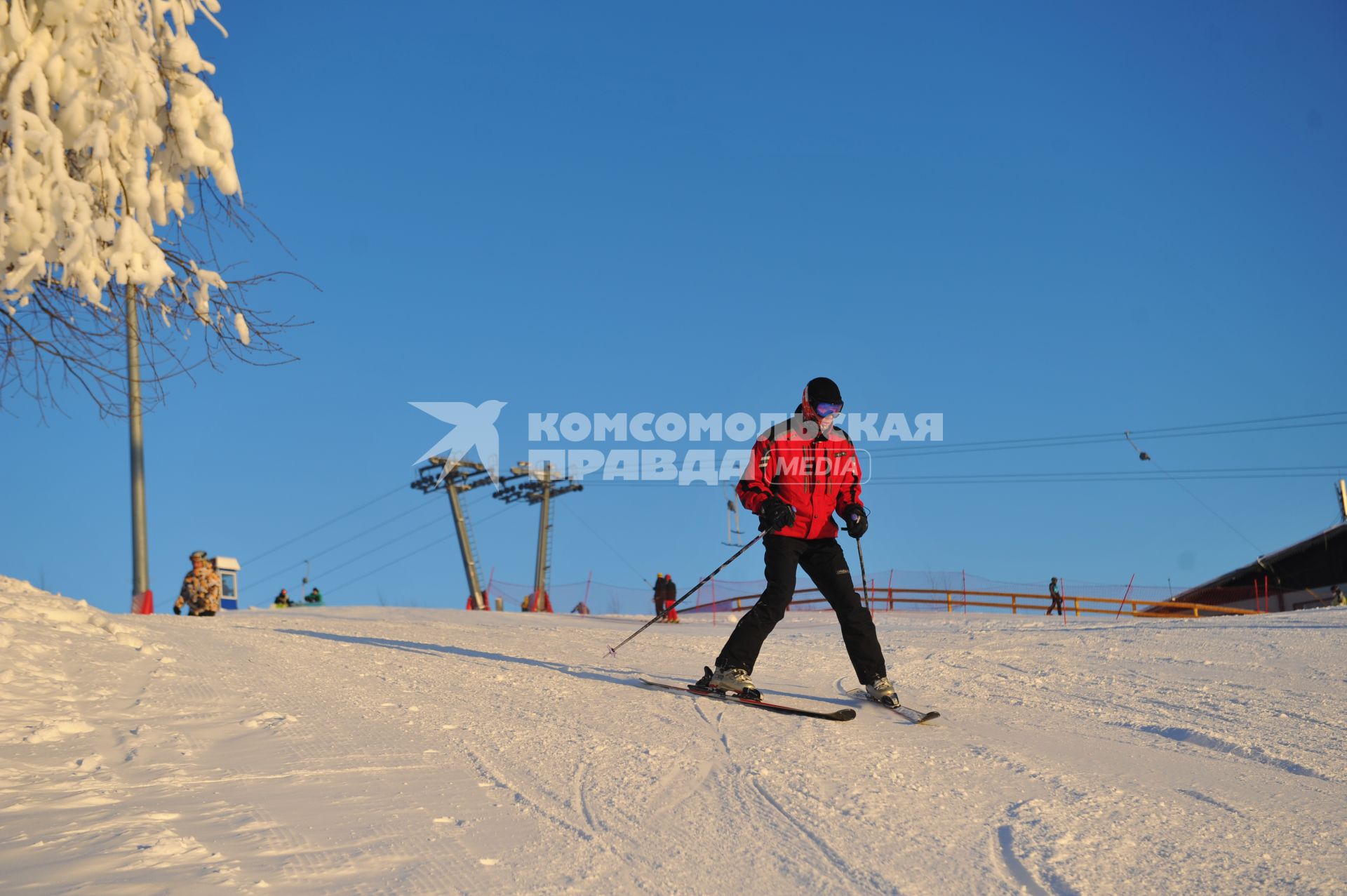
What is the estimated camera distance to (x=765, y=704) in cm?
558

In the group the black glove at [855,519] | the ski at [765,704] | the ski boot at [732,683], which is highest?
the black glove at [855,519]

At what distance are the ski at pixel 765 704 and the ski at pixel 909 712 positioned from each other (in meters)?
0.31

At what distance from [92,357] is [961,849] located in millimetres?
5150

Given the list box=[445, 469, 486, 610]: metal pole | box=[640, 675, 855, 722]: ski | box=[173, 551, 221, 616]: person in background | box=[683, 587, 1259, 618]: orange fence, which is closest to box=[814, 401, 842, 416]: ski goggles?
box=[640, 675, 855, 722]: ski

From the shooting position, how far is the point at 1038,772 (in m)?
4.05

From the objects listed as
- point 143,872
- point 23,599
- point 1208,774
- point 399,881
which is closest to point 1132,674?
point 1208,774

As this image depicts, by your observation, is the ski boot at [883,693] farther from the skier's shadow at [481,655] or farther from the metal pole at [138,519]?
the metal pole at [138,519]

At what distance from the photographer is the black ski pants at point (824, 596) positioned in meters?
5.80

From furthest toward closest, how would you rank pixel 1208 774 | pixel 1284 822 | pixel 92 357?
pixel 92 357, pixel 1208 774, pixel 1284 822

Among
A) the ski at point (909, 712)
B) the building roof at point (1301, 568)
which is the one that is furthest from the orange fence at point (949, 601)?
the ski at point (909, 712)

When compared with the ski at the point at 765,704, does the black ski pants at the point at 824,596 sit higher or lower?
higher

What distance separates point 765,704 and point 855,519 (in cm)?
121

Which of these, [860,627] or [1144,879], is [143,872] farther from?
[860,627]

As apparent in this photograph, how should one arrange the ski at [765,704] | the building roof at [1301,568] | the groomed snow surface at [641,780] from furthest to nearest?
the building roof at [1301,568]
the ski at [765,704]
the groomed snow surface at [641,780]
